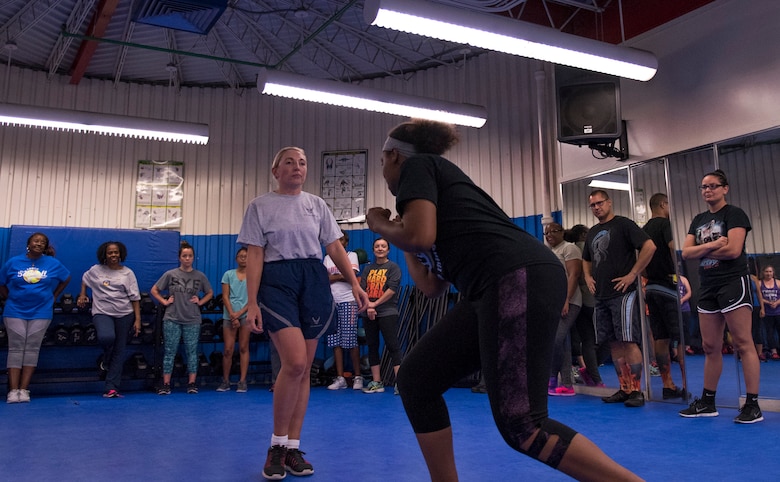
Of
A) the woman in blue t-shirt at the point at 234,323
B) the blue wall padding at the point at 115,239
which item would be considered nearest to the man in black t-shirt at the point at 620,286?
the blue wall padding at the point at 115,239

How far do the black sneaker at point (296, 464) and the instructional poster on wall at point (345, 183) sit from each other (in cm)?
620

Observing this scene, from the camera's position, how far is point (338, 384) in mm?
6801

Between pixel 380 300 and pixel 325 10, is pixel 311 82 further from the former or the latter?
pixel 380 300

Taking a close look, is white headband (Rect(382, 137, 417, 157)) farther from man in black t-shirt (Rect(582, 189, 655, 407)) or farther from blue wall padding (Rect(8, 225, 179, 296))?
blue wall padding (Rect(8, 225, 179, 296))

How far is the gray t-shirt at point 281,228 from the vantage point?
294 centimetres

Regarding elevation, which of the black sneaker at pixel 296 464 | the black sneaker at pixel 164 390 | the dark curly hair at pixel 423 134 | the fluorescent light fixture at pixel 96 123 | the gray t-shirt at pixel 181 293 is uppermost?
the fluorescent light fixture at pixel 96 123

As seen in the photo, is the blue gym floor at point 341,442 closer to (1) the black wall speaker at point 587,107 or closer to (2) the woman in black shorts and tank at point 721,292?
(2) the woman in black shorts and tank at point 721,292

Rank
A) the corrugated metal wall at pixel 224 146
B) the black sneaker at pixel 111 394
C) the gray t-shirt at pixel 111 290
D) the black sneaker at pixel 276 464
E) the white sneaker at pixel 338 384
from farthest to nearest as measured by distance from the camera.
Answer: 1. the corrugated metal wall at pixel 224 146
2. the white sneaker at pixel 338 384
3. the gray t-shirt at pixel 111 290
4. the black sneaker at pixel 111 394
5. the black sneaker at pixel 276 464

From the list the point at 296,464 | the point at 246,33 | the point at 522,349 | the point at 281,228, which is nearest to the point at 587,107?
the point at 281,228

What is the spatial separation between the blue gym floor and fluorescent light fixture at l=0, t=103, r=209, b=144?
3403 millimetres

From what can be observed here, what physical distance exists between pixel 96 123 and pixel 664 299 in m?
6.60

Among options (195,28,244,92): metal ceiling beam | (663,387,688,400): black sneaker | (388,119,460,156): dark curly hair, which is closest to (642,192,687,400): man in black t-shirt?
(663,387,688,400): black sneaker

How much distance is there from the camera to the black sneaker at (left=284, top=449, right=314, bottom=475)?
2754 mm

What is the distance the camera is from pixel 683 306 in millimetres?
5375
